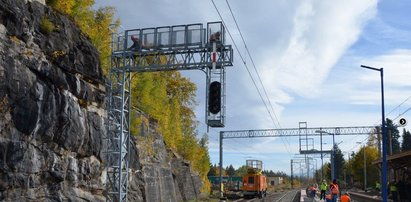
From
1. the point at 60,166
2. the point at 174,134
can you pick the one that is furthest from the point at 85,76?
the point at 174,134

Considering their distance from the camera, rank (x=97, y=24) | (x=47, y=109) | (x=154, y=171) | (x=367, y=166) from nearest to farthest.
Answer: (x=47, y=109)
(x=97, y=24)
(x=154, y=171)
(x=367, y=166)

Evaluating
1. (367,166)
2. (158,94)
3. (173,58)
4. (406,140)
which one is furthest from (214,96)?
(406,140)

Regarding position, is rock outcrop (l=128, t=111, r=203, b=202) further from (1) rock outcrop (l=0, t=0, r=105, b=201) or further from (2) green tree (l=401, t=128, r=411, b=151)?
(2) green tree (l=401, t=128, r=411, b=151)

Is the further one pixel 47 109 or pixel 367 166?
pixel 367 166

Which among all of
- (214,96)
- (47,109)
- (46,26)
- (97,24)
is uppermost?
(97,24)

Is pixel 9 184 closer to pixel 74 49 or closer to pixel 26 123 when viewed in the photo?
pixel 26 123

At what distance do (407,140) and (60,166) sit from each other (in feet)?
313

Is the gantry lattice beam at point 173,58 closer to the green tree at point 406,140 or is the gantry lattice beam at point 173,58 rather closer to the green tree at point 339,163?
the green tree at point 406,140

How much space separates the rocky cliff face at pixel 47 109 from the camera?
16984 mm

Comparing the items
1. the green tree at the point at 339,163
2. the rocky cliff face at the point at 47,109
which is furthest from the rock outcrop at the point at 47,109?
the green tree at the point at 339,163

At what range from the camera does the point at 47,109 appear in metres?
19.0

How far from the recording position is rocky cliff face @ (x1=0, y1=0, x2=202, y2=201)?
16984 millimetres

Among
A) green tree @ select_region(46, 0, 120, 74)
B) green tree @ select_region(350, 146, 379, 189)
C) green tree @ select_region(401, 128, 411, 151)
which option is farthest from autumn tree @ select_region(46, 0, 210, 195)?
green tree @ select_region(401, 128, 411, 151)

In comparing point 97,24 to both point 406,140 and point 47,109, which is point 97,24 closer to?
point 47,109
